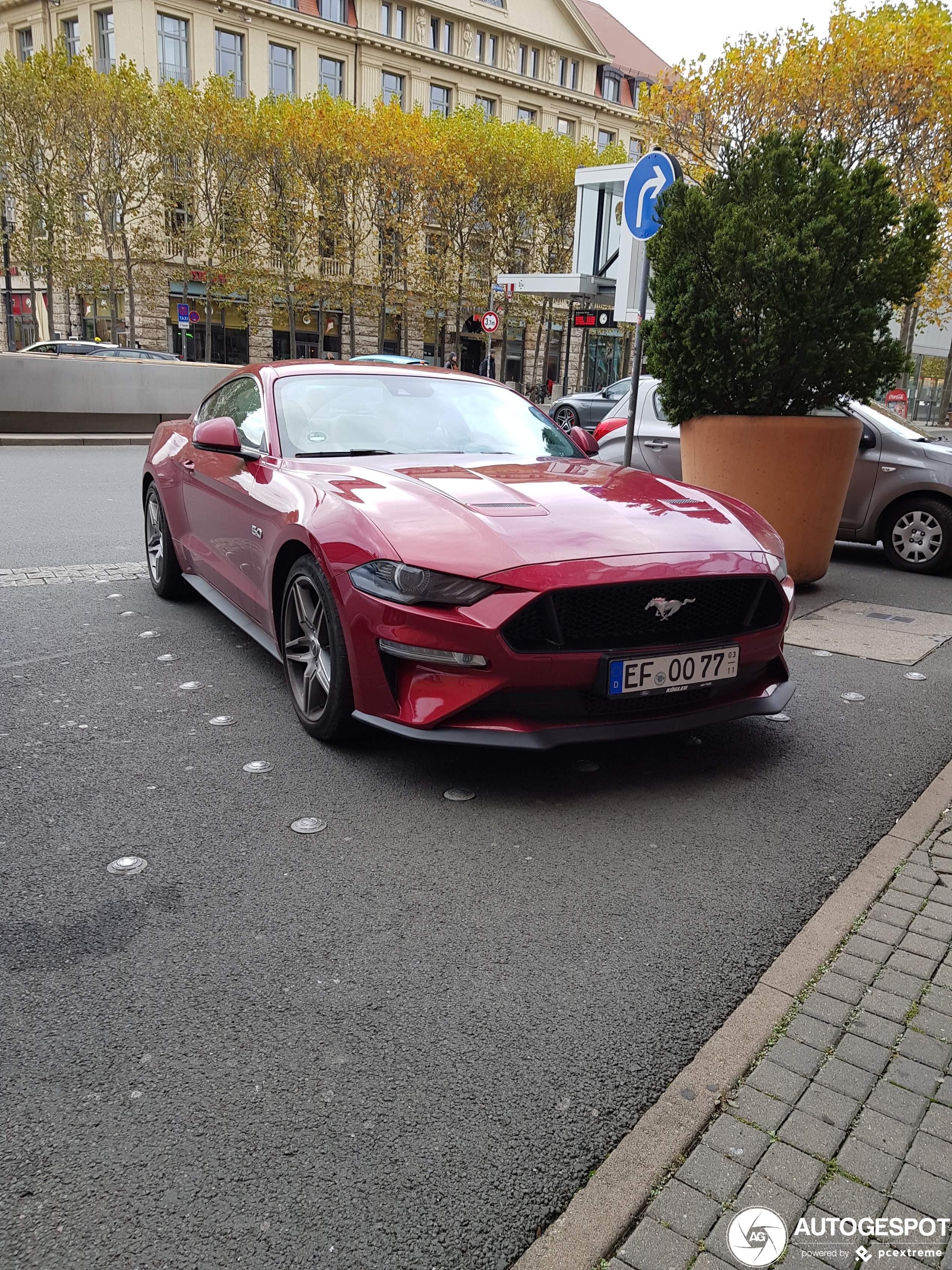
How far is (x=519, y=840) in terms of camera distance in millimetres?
3275

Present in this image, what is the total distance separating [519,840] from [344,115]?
41423mm

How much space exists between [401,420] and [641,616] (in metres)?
1.93

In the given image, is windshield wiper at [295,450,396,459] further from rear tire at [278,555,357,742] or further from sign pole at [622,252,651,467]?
sign pole at [622,252,651,467]

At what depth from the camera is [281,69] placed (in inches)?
1916

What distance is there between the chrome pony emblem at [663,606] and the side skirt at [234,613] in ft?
5.40

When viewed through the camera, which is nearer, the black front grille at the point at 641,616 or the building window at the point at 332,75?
the black front grille at the point at 641,616

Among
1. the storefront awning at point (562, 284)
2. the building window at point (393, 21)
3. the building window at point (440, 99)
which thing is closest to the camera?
the storefront awning at point (562, 284)

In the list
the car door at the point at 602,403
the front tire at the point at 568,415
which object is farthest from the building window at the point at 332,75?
the car door at the point at 602,403

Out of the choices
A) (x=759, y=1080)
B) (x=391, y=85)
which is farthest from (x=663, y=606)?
(x=391, y=85)

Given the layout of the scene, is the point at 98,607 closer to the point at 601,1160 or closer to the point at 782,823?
the point at 782,823

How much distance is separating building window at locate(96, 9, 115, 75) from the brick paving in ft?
148

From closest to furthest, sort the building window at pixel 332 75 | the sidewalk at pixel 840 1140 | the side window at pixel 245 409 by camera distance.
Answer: the sidewalk at pixel 840 1140 → the side window at pixel 245 409 → the building window at pixel 332 75

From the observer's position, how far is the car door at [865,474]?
841 centimetres

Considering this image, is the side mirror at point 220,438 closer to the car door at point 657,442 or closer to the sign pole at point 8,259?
the car door at point 657,442
